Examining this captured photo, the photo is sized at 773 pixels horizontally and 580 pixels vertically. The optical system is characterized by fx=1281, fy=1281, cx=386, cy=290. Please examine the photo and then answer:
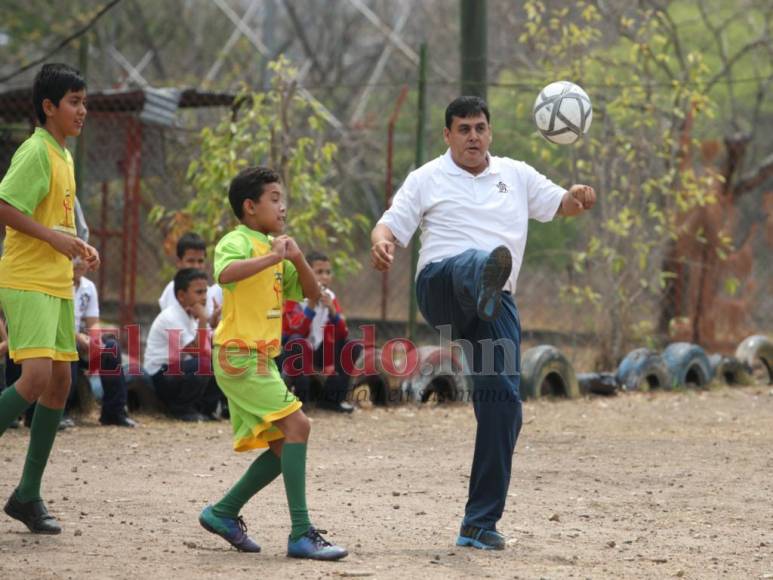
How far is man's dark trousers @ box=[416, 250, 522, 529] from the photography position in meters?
4.89

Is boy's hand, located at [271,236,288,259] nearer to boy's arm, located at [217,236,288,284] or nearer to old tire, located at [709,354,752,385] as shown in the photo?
boy's arm, located at [217,236,288,284]

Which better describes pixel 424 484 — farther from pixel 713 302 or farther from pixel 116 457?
pixel 713 302

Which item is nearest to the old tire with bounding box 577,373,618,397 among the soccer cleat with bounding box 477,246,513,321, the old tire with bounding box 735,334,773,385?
the old tire with bounding box 735,334,773,385

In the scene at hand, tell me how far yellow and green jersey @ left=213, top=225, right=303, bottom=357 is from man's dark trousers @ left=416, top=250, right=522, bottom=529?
2.09 feet

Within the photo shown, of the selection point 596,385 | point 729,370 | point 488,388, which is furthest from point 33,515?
point 729,370

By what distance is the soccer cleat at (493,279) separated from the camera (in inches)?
183

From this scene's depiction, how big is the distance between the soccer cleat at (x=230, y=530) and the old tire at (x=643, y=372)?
20.3ft

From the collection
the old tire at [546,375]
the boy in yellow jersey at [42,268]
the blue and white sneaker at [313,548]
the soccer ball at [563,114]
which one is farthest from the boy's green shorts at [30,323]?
the old tire at [546,375]

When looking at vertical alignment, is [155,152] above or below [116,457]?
A: above

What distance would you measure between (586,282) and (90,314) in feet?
16.7

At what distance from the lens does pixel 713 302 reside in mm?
12039

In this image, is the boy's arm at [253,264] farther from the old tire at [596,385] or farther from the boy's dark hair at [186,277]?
the old tire at [596,385]

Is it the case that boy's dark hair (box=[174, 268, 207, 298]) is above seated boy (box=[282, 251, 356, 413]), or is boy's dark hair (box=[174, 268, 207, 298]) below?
above

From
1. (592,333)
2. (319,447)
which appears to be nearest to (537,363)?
(592,333)
